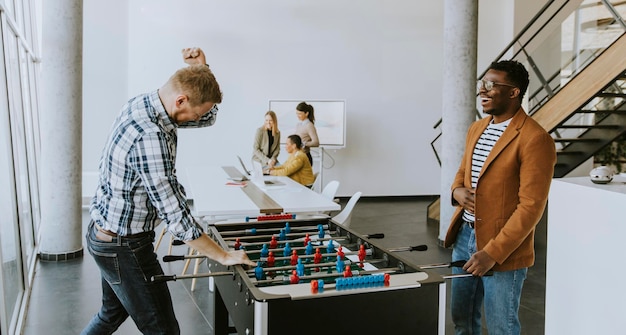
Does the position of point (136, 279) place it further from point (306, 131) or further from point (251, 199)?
point (306, 131)

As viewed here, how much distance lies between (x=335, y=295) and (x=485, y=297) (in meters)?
1.05

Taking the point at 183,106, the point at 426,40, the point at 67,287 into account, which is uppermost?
the point at 426,40

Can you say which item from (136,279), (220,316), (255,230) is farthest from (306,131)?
(136,279)

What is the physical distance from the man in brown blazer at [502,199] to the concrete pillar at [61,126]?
4243mm

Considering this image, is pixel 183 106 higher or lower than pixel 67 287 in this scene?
higher

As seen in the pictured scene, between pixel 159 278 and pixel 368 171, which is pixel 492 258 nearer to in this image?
pixel 159 278

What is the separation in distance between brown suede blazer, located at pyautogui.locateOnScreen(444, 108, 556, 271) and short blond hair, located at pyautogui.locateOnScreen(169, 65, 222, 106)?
130 centimetres

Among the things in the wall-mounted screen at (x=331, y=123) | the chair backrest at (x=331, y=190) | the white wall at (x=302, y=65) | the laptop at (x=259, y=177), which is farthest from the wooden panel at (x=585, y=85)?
the white wall at (x=302, y=65)

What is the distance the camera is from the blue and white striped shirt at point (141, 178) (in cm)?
221

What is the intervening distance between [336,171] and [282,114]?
1.54 meters

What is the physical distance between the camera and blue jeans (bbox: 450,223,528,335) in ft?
8.26

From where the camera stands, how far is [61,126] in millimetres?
5504

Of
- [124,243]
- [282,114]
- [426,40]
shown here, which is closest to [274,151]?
[282,114]

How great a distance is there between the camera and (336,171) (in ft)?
33.0
